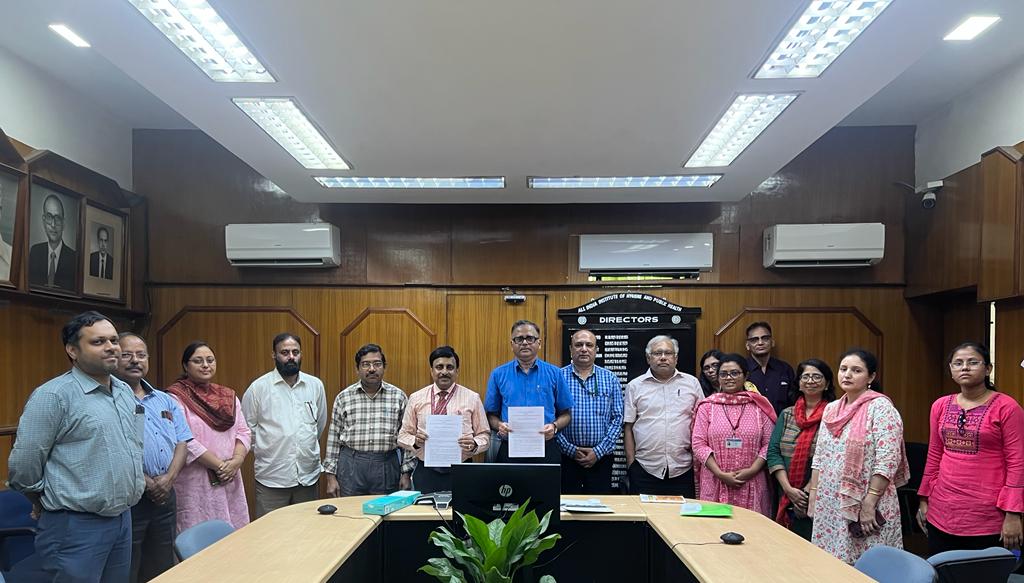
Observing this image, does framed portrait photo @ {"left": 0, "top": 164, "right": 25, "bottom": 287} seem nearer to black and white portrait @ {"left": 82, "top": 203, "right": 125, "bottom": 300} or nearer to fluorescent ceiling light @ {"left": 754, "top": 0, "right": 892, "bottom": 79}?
black and white portrait @ {"left": 82, "top": 203, "right": 125, "bottom": 300}

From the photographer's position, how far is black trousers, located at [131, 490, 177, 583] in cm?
350

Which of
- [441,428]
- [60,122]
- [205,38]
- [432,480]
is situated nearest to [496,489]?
[441,428]

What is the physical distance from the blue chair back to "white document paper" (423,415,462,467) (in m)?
2.00

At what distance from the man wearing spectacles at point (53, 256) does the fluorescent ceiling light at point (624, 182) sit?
336 centimetres

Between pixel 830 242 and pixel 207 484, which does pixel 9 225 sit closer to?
pixel 207 484

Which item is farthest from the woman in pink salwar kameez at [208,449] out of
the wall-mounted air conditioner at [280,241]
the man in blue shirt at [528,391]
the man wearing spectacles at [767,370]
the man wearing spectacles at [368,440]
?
the man wearing spectacles at [767,370]

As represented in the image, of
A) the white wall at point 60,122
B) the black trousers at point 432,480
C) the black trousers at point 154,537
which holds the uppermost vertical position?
the white wall at point 60,122

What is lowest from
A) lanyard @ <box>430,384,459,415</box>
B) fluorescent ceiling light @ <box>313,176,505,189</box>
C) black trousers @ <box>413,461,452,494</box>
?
black trousers @ <box>413,461,452,494</box>

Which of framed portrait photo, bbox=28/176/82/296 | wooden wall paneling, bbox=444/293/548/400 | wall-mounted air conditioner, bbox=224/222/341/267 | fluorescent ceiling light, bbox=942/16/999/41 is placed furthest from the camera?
wooden wall paneling, bbox=444/293/548/400

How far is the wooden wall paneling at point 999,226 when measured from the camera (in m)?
4.31

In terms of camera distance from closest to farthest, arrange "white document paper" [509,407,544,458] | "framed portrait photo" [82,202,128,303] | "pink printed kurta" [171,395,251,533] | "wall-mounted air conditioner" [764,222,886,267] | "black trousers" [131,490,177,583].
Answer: "black trousers" [131,490,177,583], "pink printed kurta" [171,395,251,533], "white document paper" [509,407,544,458], "framed portrait photo" [82,202,128,303], "wall-mounted air conditioner" [764,222,886,267]

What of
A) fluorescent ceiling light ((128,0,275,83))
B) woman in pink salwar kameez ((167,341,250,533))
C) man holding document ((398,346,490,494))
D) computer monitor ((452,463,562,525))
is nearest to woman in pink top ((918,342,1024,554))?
computer monitor ((452,463,562,525))

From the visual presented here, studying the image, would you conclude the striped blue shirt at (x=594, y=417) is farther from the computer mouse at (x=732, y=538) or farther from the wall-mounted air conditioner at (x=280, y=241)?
the wall-mounted air conditioner at (x=280, y=241)

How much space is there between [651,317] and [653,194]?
43.7 inches
